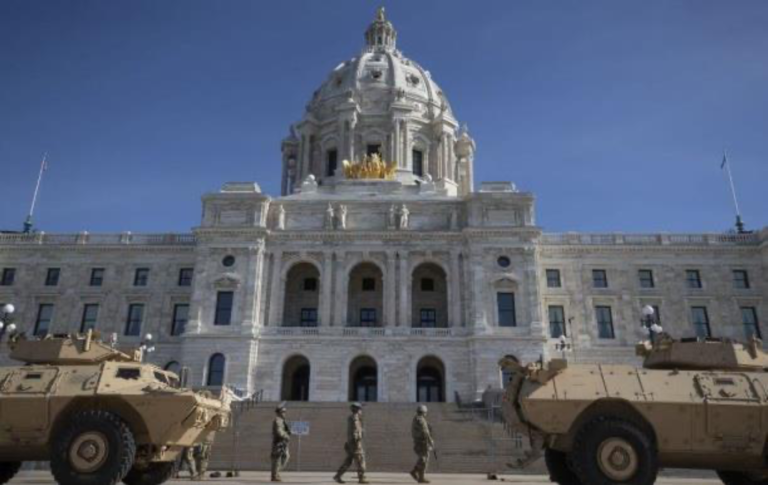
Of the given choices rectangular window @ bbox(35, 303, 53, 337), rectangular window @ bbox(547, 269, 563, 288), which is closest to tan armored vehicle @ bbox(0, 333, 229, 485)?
rectangular window @ bbox(547, 269, 563, 288)

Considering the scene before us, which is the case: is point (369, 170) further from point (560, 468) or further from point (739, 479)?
point (739, 479)

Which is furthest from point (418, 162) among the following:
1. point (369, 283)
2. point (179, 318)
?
point (179, 318)

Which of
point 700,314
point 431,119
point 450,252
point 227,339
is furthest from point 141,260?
point 700,314

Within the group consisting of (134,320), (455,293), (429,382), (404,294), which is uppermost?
(455,293)

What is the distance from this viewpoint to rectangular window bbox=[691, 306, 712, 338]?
42.8 meters

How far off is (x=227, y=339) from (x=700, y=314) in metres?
31.6

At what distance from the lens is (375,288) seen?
146ft

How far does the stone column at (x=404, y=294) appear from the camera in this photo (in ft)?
132

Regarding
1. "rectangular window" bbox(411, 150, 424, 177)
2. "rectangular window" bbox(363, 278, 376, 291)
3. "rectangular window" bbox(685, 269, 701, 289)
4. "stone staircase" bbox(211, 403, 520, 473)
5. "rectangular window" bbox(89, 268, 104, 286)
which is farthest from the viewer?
"rectangular window" bbox(411, 150, 424, 177)

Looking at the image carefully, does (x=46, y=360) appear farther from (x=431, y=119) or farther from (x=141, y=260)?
(x=431, y=119)

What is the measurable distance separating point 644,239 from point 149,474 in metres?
39.8

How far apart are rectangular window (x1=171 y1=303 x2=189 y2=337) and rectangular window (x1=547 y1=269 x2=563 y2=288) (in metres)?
25.3

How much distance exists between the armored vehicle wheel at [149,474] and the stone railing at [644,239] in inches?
1400

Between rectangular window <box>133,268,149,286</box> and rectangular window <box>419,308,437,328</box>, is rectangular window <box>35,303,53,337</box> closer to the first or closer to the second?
rectangular window <box>133,268,149,286</box>
